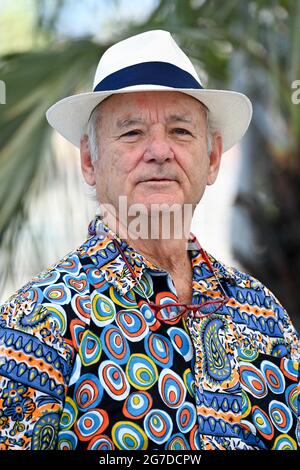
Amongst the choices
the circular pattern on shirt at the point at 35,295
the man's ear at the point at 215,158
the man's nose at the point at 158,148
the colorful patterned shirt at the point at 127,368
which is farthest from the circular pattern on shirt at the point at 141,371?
the man's ear at the point at 215,158

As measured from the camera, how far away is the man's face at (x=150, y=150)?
1.96 metres

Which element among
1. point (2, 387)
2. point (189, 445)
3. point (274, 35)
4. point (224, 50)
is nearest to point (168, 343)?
point (189, 445)

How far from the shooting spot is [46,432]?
169 centimetres

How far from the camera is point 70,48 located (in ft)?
11.8

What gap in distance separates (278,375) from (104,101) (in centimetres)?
72

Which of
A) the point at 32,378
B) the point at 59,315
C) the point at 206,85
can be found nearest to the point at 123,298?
the point at 59,315

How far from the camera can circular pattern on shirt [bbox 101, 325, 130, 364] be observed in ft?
5.74

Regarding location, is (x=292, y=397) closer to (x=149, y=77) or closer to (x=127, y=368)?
(x=127, y=368)

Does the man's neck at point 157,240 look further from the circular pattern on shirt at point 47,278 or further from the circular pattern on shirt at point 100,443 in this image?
the circular pattern on shirt at point 100,443

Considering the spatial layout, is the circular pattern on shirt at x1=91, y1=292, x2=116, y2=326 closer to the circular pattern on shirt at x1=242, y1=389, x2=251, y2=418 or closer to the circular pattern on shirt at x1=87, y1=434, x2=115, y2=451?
the circular pattern on shirt at x1=87, y1=434, x2=115, y2=451

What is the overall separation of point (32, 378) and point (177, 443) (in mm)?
308

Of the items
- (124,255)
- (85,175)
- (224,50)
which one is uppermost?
(224,50)

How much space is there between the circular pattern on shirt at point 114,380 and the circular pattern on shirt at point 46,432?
4.2 inches
